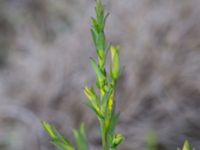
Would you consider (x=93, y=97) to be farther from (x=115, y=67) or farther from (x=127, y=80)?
(x=127, y=80)

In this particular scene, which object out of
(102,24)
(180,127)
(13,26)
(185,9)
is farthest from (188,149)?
(13,26)

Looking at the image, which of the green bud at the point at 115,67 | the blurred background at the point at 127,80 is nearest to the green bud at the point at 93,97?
the green bud at the point at 115,67

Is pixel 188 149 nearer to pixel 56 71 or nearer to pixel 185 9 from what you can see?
pixel 185 9

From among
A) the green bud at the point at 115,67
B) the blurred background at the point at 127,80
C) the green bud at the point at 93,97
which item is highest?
the blurred background at the point at 127,80

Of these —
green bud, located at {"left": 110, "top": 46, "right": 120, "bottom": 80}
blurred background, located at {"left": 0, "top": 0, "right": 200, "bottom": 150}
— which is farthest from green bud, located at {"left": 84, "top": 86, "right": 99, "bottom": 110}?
blurred background, located at {"left": 0, "top": 0, "right": 200, "bottom": 150}

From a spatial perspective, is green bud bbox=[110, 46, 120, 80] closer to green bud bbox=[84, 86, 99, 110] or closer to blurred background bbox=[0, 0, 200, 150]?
green bud bbox=[84, 86, 99, 110]

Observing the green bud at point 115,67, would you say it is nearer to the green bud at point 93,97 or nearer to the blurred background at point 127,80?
the green bud at point 93,97

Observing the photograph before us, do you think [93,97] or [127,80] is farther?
[127,80]

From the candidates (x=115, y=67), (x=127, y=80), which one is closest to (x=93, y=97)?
(x=115, y=67)
